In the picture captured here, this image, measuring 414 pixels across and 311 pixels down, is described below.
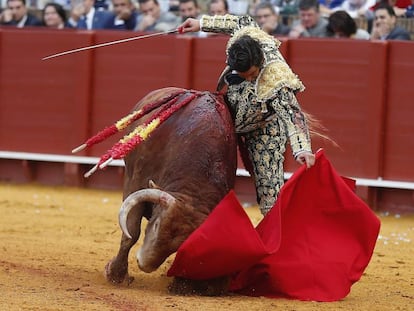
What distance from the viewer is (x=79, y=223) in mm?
7824

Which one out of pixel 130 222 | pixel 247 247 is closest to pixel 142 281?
pixel 130 222

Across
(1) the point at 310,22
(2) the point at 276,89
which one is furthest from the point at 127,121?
(1) the point at 310,22

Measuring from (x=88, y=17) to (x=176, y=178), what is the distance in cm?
571

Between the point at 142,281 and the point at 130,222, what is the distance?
0.53 m

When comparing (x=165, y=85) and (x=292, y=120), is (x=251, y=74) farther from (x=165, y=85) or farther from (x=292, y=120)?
(x=165, y=85)

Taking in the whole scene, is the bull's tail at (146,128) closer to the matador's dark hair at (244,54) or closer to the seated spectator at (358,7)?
the matador's dark hair at (244,54)

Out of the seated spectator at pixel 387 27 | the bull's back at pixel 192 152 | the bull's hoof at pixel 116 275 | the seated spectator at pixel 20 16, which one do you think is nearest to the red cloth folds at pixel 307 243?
the bull's back at pixel 192 152

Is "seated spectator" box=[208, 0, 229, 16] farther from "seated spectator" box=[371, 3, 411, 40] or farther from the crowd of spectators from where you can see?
"seated spectator" box=[371, 3, 411, 40]

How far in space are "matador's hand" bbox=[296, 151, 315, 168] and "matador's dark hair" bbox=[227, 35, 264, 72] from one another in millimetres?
468

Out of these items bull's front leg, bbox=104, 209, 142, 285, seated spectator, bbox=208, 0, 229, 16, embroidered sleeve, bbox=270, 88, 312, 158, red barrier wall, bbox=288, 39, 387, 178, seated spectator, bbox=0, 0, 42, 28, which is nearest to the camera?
embroidered sleeve, bbox=270, 88, 312, 158

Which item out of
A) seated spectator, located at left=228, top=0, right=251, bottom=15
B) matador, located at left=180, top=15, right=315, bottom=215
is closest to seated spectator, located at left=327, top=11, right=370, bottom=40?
seated spectator, located at left=228, top=0, right=251, bottom=15

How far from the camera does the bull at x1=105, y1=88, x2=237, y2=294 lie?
484cm

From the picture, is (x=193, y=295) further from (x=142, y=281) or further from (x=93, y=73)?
(x=93, y=73)

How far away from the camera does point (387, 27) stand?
29.3 feet
